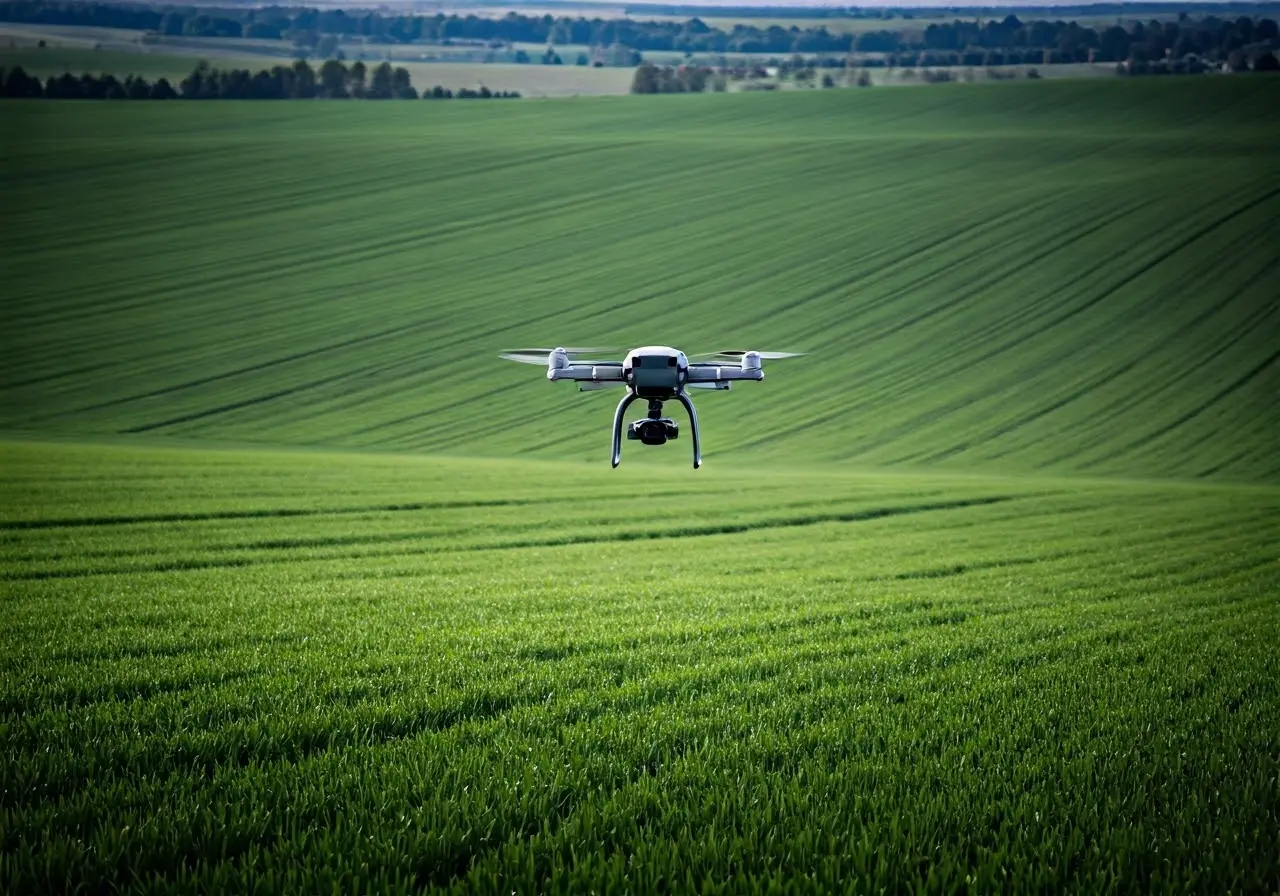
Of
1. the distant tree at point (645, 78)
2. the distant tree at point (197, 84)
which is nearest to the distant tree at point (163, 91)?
the distant tree at point (197, 84)

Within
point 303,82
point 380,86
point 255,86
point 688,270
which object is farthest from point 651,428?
point 255,86

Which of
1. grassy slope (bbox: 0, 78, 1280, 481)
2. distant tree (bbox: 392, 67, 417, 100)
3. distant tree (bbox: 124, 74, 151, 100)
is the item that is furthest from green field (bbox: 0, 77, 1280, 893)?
distant tree (bbox: 392, 67, 417, 100)

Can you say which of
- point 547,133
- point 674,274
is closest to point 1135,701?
point 674,274

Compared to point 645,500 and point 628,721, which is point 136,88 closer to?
point 645,500

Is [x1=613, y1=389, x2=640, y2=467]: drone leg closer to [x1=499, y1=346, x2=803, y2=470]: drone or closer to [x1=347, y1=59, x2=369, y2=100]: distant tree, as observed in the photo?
[x1=499, y1=346, x2=803, y2=470]: drone

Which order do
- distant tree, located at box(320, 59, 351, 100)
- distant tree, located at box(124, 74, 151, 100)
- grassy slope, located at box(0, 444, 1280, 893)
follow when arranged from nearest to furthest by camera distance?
grassy slope, located at box(0, 444, 1280, 893)
distant tree, located at box(320, 59, 351, 100)
distant tree, located at box(124, 74, 151, 100)

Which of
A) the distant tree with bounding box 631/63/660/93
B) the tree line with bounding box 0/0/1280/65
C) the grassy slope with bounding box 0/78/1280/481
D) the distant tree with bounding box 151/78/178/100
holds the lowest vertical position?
the grassy slope with bounding box 0/78/1280/481

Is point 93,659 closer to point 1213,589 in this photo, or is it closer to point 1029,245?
point 1213,589
